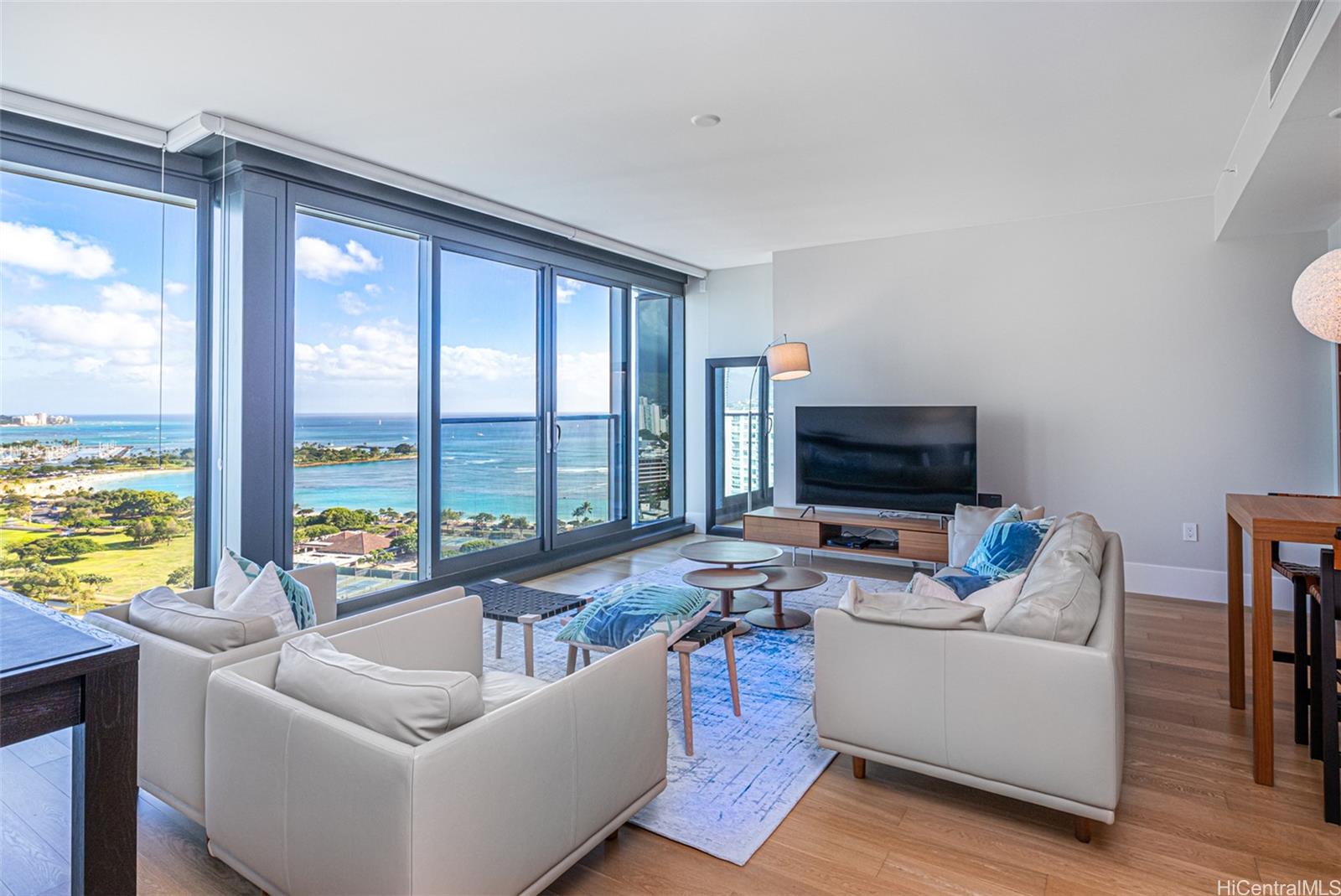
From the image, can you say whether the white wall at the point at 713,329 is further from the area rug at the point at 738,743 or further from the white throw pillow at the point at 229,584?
the white throw pillow at the point at 229,584

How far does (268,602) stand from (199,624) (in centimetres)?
28

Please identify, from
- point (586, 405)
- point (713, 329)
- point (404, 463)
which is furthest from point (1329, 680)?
point (713, 329)

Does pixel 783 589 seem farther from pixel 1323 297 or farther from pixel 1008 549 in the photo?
pixel 1323 297

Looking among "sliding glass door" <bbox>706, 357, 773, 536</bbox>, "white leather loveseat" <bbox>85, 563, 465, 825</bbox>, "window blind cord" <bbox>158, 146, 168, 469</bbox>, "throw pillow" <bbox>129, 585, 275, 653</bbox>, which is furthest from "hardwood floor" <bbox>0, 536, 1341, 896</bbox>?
"sliding glass door" <bbox>706, 357, 773, 536</bbox>

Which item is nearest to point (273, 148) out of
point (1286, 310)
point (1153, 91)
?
point (1153, 91)

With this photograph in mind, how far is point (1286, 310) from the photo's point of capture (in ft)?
14.1

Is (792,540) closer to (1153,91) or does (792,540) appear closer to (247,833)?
(1153,91)

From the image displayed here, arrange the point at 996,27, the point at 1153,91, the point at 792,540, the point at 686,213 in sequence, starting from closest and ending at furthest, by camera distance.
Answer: the point at 996,27 → the point at 1153,91 → the point at 686,213 → the point at 792,540

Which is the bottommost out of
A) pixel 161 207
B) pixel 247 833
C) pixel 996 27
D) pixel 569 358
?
pixel 247 833

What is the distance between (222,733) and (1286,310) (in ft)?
18.6

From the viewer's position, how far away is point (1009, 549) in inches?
123

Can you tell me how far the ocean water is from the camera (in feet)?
11.6

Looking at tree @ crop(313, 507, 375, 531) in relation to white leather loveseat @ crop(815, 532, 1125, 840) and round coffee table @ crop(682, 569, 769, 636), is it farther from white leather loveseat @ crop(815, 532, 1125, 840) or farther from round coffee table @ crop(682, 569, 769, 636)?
white leather loveseat @ crop(815, 532, 1125, 840)

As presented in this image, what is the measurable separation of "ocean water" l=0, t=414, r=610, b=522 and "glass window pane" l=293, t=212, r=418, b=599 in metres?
0.01
